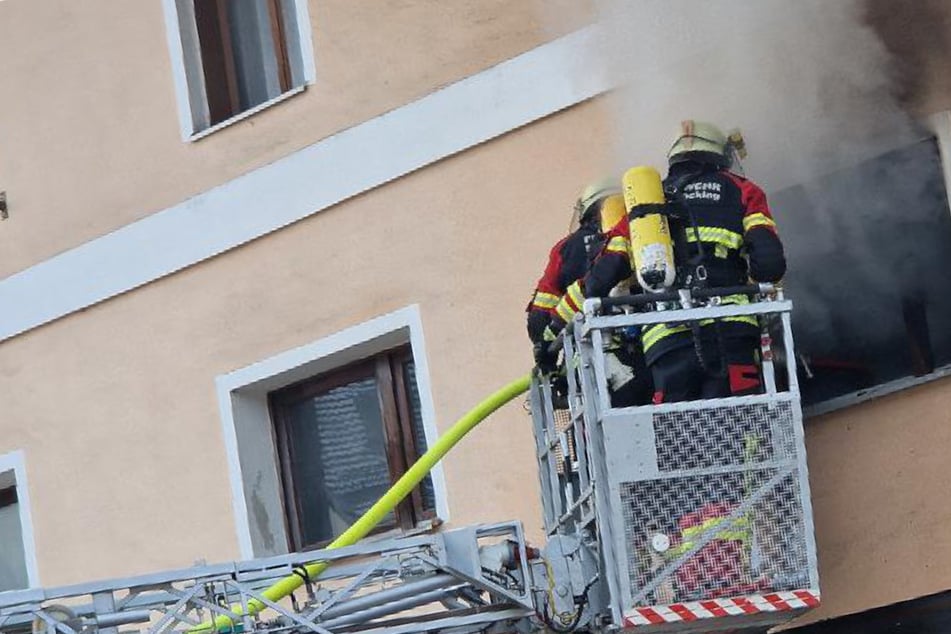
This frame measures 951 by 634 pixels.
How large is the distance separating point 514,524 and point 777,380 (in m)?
1.27

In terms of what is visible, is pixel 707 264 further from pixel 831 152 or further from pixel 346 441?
pixel 346 441

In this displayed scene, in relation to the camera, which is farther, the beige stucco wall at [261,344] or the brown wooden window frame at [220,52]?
the brown wooden window frame at [220,52]

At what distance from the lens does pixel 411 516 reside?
11.8 meters

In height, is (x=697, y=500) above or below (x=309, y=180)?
below

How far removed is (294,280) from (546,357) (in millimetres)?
2752

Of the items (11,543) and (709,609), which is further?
(11,543)

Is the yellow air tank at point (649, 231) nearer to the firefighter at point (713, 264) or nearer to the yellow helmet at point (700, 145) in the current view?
the firefighter at point (713, 264)

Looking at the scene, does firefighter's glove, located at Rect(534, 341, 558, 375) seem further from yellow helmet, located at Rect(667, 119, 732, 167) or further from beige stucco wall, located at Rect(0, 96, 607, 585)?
beige stucco wall, located at Rect(0, 96, 607, 585)

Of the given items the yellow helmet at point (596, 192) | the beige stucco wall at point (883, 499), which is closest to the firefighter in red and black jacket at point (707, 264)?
the yellow helmet at point (596, 192)

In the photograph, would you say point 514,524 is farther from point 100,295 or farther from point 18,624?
point 100,295

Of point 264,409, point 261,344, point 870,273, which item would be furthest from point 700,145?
point 264,409

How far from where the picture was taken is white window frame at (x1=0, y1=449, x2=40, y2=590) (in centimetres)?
1303

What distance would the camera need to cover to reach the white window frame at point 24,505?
42.8ft

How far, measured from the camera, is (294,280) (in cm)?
1195
